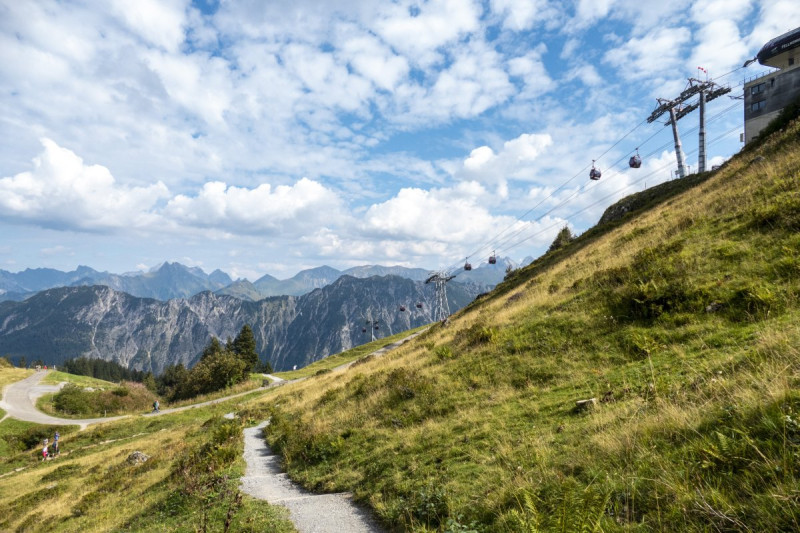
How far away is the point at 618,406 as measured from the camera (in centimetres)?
808

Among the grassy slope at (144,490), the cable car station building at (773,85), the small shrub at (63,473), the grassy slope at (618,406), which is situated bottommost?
the small shrub at (63,473)

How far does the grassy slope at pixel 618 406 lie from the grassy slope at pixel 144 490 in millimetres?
2469

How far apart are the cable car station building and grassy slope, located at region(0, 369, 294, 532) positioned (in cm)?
7182

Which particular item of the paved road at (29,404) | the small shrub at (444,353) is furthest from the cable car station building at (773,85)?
the paved road at (29,404)

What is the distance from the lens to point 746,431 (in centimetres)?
457

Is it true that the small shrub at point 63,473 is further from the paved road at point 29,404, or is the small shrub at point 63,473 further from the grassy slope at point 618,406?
the paved road at point 29,404

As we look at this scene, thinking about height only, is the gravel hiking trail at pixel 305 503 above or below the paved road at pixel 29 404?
above

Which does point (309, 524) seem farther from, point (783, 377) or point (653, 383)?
point (783, 377)

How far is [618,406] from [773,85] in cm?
7265

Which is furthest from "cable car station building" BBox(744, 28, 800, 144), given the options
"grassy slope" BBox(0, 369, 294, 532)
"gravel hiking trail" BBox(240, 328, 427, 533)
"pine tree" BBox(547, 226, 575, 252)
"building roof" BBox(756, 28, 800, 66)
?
"grassy slope" BBox(0, 369, 294, 532)

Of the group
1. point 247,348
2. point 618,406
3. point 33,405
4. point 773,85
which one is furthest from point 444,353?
point 247,348

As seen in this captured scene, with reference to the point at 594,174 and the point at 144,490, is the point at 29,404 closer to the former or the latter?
the point at 144,490

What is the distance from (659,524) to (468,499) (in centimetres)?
375

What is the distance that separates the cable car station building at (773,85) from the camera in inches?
2012
